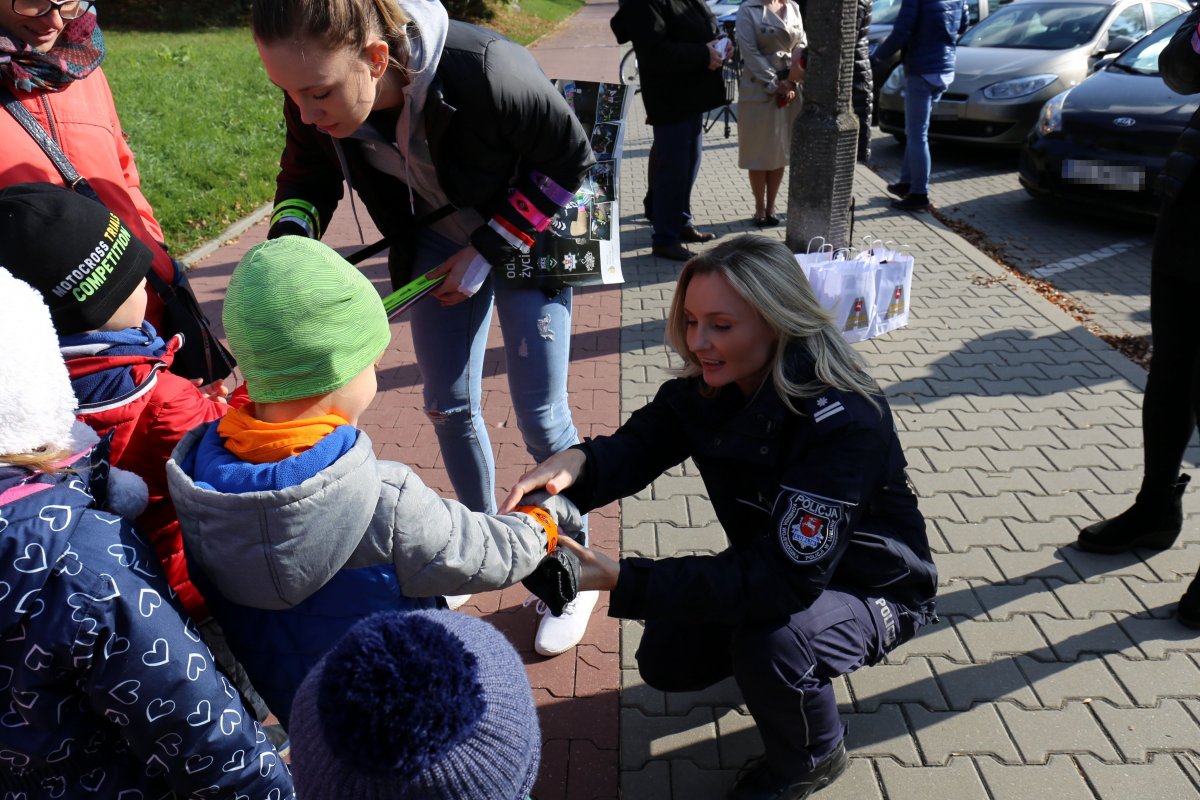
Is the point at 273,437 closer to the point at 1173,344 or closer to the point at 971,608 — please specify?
the point at 971,608

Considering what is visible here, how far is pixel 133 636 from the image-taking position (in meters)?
1.39

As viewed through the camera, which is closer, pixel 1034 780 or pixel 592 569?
pixel 592 569

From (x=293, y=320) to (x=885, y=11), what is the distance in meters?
12.5

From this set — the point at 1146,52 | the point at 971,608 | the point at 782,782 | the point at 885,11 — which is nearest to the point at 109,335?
the point at 782,782

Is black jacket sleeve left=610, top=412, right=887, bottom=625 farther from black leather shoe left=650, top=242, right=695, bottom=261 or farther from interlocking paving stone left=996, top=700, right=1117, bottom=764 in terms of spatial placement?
black leather shoe left=650, top=242, right=695, bottom=261

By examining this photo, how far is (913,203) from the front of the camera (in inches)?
309

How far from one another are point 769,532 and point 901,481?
0.43 m

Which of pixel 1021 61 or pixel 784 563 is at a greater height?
pixel 1021 61

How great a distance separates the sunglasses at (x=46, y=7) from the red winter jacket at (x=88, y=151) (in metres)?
0.16

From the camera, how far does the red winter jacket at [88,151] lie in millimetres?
2193

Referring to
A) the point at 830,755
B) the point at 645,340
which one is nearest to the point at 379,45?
the point at 830,755

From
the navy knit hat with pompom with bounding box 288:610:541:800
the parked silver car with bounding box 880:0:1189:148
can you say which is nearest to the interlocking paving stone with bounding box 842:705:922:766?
the navy knit hat with pompom with bounding box 288:610:541:800

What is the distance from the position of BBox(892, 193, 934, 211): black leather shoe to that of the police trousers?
6.25 metres

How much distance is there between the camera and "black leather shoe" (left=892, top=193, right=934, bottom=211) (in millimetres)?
7828
